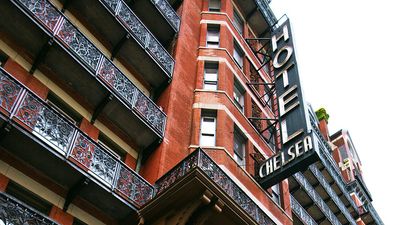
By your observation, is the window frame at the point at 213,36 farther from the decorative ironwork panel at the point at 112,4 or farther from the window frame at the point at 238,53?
the decorative ironwork panel at the point at 112,4

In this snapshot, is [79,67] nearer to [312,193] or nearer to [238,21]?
[238,21]

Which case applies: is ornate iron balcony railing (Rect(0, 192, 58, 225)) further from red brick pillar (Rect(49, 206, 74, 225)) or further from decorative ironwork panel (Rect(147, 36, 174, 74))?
decorative ironwork panel (Rect(147, 36, 174, 74))

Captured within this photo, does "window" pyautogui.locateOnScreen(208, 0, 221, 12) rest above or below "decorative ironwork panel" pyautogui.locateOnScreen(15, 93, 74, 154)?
above

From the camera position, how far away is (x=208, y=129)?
19156 millimetres

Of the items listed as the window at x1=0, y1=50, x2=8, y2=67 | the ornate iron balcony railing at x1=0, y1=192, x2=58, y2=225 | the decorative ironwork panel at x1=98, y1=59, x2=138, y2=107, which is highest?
the decorative ironwork panel at x1=98, y1=59, x2=138, y2=107

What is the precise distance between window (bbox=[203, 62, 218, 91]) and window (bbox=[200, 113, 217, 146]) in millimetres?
2050

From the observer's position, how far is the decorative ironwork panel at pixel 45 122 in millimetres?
12055

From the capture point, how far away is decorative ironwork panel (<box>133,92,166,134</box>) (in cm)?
1680

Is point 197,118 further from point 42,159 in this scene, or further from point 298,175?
point 298,175

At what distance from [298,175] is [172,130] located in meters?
13.7

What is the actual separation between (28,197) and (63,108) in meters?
3.67

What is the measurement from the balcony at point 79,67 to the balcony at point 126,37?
2.31 metres

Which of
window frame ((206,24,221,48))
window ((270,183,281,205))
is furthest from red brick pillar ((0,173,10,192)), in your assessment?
window frame ((206,24,221,48))

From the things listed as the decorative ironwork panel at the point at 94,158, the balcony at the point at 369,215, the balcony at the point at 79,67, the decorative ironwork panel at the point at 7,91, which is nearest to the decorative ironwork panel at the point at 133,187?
the decorative ironwork panel at the point at 94,158
